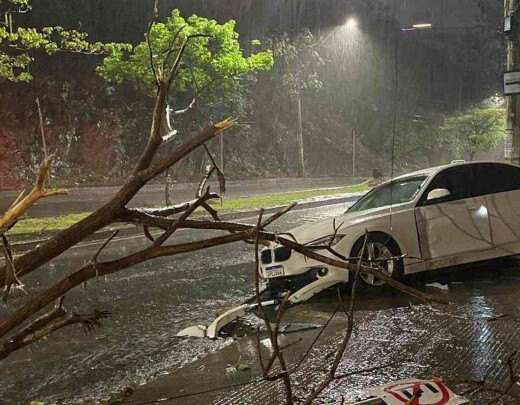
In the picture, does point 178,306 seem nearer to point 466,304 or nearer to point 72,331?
point 72,331

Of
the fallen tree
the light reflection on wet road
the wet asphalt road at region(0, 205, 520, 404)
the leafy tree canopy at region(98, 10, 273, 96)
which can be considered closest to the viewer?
the fallen tree

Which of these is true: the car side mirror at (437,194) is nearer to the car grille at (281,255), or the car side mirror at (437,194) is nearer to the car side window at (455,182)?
the car side window at (455,182)

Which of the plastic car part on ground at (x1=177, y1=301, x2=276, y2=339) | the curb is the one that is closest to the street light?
the curb

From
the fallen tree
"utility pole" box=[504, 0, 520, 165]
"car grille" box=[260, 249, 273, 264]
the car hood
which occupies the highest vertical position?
"utility pole" box=[504, 0, 520, 165]

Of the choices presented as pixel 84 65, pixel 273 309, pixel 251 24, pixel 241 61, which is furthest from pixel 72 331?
pixel 251 24

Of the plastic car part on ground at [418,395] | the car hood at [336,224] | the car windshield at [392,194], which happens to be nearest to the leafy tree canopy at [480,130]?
the car windshield at [392,194]

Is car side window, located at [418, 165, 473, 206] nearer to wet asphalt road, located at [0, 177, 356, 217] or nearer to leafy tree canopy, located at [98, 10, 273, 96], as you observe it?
wet asphalt road, located at [0, 177, 356, 217]

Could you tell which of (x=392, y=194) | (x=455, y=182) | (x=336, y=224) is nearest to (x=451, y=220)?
(x=455, y=182)

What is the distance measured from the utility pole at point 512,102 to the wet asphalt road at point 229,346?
2.10 m

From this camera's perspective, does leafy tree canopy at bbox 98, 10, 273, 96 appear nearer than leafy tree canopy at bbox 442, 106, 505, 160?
Yes

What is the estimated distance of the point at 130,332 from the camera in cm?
591

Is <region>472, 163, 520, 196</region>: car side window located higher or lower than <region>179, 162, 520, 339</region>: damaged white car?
higher

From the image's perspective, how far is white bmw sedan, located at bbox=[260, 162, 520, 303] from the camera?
6.73m

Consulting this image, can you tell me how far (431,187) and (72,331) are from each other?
4.66m
